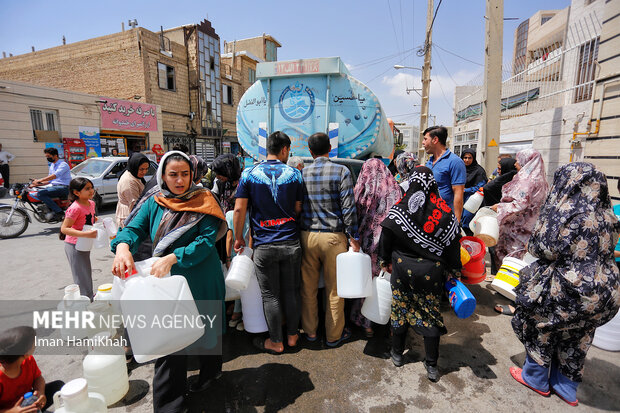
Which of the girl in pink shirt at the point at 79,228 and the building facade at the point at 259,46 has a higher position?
the building facade at the point at 259,46

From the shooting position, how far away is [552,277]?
2.06 metres

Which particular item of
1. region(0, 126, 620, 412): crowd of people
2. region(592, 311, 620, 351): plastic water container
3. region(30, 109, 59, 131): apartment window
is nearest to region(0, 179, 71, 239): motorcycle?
region(0, 126, 620, 412): crowd of people

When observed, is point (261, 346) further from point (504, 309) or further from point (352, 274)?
point (504, 309)

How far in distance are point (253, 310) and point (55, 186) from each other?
6.26 m

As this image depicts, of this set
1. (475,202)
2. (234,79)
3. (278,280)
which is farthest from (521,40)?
(278,280)

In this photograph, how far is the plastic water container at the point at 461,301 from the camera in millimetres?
2174

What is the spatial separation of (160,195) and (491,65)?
887cm

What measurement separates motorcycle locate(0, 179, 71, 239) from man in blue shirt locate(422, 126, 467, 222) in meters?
6.82

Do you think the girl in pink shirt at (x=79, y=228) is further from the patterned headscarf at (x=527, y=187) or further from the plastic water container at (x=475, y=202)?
the patterned headscarf at (x=527, y=187)

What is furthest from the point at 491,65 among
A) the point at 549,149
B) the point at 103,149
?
the point at 103,149

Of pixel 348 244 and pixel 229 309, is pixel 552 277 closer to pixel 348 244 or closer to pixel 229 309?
pixel 348 244

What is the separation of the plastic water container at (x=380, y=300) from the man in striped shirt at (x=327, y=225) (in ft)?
0.89

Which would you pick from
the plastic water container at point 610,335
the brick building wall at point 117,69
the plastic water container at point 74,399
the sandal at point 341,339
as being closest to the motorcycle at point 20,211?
the plastic water container at point 74,399

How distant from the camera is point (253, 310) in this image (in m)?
2.73
